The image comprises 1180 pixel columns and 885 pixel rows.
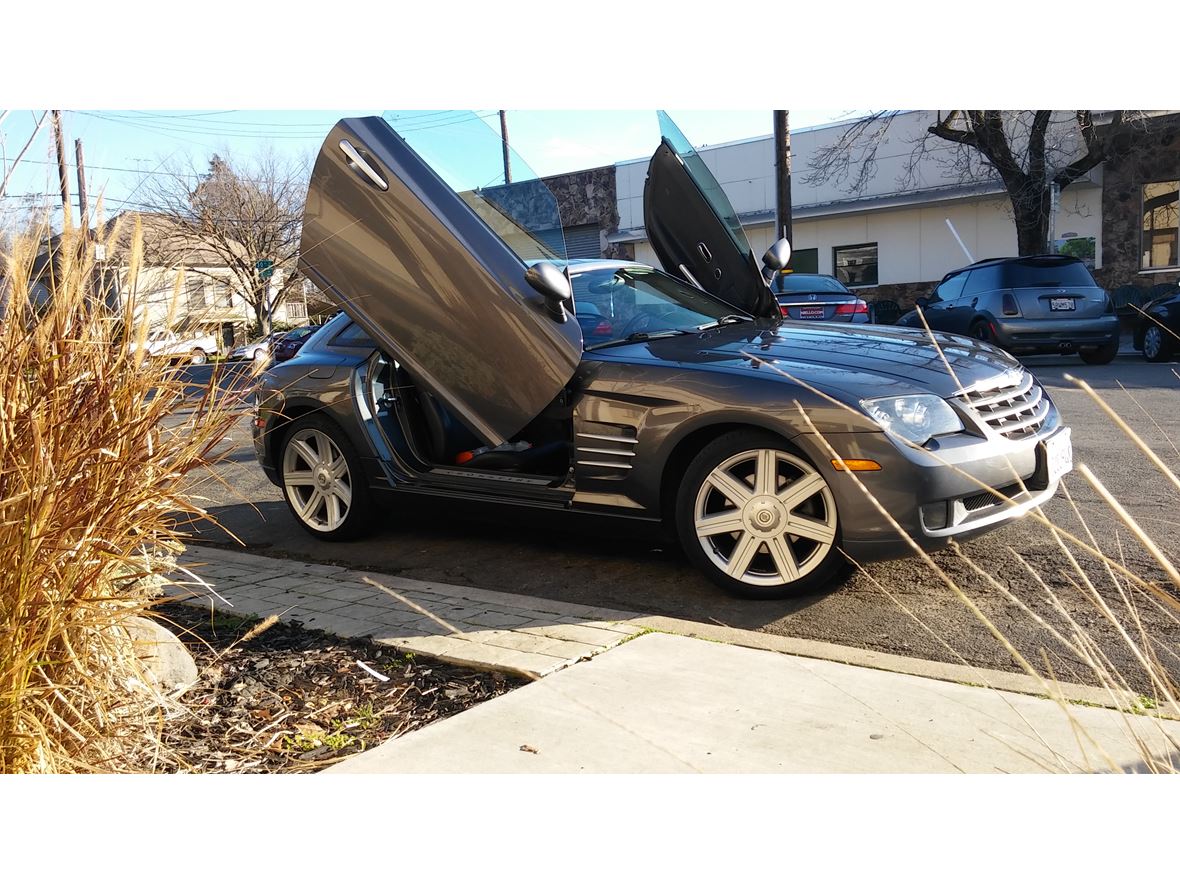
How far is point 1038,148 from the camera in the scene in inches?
798

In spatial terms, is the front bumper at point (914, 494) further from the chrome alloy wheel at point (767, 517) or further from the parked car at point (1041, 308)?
the parked car at point (1041, 308)

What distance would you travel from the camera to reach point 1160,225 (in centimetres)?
2291

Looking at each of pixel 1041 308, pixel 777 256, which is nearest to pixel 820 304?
pixel 1041 308

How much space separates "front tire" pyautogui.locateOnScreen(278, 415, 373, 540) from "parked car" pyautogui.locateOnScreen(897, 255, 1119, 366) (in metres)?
9.94

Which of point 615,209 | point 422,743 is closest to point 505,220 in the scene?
point 422,743

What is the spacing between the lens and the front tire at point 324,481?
5.82 metres

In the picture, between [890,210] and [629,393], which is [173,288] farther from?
[890,210]

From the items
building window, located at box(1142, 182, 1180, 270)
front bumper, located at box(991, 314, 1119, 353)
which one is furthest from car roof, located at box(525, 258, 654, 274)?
building window, located at box(1142, 182, 1180, 270)

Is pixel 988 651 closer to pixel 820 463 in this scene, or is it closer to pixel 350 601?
pixel 820 463

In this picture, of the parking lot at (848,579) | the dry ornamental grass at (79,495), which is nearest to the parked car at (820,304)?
the parking lot at (848,579)

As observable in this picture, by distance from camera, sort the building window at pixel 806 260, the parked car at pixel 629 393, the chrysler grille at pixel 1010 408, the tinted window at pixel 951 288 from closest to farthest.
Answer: the parked car at pixel 629 393, the chrysler grille at pixel 1010 408, the tinted window at pixel 951 288, the building window at pixel 806 260

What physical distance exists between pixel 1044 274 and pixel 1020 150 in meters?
11.8

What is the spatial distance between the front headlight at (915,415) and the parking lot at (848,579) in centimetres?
63

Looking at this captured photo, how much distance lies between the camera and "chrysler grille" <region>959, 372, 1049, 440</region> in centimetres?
430
